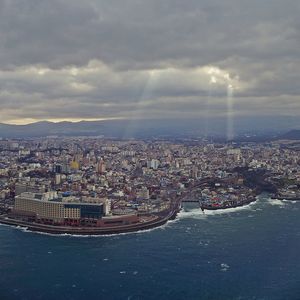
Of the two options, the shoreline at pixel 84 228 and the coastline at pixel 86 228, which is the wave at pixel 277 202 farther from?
the coastline at pixel 86 228

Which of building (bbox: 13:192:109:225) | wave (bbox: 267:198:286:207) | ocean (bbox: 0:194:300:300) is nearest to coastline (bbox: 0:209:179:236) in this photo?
ocean (bbox: 0:194:300:300)

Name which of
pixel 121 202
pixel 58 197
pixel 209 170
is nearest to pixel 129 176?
pixel 209 170

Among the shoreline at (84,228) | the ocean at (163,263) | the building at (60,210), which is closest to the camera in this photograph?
the ocean at (163,263)

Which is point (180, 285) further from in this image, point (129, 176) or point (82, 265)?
point (129, 176)

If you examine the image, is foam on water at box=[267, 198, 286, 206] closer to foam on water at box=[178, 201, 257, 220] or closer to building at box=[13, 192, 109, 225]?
foam on water at box=[178, 201, 257, 220]

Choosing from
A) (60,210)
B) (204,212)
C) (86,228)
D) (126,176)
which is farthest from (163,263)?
(126,176)

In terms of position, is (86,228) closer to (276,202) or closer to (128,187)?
(128,187)

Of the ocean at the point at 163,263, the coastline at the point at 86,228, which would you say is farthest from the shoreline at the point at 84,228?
the ocean at the point at 163,263

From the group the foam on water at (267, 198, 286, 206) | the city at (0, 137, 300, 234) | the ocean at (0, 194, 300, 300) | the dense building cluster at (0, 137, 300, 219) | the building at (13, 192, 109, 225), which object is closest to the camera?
the ocean at (0, 194, 300, 300)

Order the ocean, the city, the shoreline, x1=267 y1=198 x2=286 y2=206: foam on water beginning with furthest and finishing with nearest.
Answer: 1. x1=267 y1=198 x2=286 y2=206: foam on water
2. the city
3. the shoreline
4. the ocean
